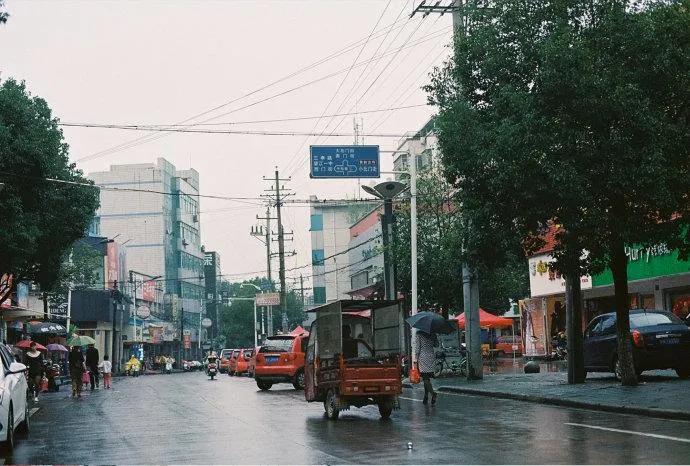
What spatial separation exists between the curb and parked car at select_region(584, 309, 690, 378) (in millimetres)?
3426

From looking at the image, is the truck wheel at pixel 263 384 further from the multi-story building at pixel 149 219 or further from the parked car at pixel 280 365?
the multi-story building at pixel 149 219

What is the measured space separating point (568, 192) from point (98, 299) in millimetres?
67175

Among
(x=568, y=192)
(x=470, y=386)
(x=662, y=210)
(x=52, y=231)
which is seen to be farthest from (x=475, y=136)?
(x=52, y=231)

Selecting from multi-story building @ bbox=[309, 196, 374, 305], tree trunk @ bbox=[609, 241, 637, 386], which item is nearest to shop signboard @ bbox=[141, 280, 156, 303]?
multi-story building @ bbox=[309, 196, 374, 305]

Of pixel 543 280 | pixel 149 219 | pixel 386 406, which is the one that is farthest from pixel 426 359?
pixel 149 219

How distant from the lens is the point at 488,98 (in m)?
22.2

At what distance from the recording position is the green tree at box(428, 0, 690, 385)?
19.2 metres

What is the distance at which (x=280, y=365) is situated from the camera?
35.2m

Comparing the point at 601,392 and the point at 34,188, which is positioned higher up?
the point at 34,188

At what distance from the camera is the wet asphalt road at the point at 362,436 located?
457 inches

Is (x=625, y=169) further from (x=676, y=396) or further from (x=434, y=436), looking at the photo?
(x=434, y=436)

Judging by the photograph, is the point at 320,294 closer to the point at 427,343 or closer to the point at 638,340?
the point at 638,340

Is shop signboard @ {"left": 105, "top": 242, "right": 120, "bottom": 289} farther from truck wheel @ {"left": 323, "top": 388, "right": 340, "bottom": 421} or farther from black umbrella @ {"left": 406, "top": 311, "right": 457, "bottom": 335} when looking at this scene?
truck wheel @ {"left": 323, "top": 388, "right": 340, "bottom": 421}

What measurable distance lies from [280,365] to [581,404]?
17.7m
